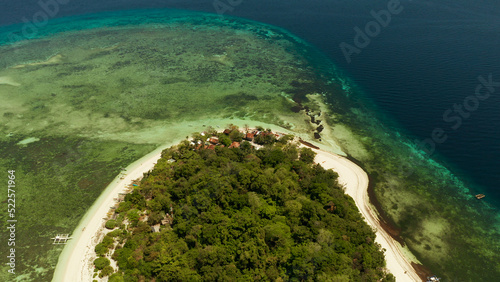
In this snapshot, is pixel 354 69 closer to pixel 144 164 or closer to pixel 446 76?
pixel 446 76

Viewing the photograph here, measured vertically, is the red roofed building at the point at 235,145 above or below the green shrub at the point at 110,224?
above

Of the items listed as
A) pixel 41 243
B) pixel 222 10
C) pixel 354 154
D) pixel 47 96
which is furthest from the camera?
pixel 222 10

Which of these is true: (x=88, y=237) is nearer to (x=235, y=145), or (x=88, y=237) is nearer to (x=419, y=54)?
(x=235, y=145)

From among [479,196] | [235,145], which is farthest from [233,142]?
[479,196]

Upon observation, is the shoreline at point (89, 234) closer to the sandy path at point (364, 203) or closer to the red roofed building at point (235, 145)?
the red roofed building at point (235, 145)

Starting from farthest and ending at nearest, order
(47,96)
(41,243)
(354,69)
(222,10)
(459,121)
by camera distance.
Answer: (222,10)
(354,69)
(47,96)
(459,121)
(41,243)

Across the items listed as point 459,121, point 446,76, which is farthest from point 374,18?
point 459,121

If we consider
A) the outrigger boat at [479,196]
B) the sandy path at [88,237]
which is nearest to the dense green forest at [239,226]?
the sandy path at [88,237]

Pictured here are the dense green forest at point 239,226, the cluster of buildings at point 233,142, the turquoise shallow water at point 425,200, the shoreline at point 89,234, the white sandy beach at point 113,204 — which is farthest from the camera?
the cluster of buildings at point 233,142
